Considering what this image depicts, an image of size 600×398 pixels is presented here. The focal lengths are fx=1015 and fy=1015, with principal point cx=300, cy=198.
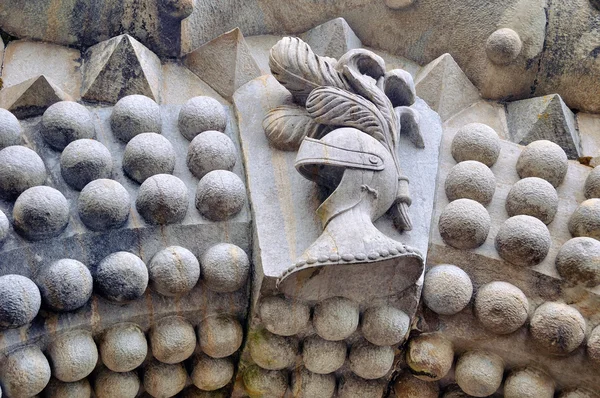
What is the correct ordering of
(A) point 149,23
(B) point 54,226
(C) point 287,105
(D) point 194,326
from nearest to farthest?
(B) point 54,226
(D) point 194,326
(C) point 287,105
(A) point 149,23

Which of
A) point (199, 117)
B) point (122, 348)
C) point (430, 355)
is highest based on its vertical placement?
point (199, 117)

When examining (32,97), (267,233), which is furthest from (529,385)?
(32,97)

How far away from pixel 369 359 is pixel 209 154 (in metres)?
0.74

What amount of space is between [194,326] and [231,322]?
11 cm

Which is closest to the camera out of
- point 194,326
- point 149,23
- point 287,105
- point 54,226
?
point 54,226

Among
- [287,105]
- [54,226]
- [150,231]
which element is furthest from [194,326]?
[287,105]

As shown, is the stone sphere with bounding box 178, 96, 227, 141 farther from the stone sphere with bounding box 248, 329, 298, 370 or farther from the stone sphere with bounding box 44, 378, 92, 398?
the stone sphere with bounding box 44, 378, 92, 398

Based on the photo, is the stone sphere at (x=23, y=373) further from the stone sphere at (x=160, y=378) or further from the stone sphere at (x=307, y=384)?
the stone sphere at (x=307, y=384)

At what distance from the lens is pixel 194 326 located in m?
2.87

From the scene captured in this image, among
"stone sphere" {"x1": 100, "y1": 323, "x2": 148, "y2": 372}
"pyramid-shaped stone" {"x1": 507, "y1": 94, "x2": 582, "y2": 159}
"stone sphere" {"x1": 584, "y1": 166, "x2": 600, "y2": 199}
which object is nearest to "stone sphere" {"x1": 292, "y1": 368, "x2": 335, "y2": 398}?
"stone sphere" {"x1": 100, "y1": 323, "x2": 148, "y2": 372}

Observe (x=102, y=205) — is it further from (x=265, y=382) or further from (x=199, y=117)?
(x=265, y=382)

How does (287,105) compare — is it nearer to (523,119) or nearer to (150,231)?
(150,231)

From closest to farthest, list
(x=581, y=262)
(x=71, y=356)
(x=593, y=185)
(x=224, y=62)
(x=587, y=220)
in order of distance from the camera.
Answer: (x=71, y=356)
(x=581, y=262)
(x=587, y=220)
(x=593, y=185)
(x=224, y=62)

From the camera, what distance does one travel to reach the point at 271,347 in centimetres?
285
